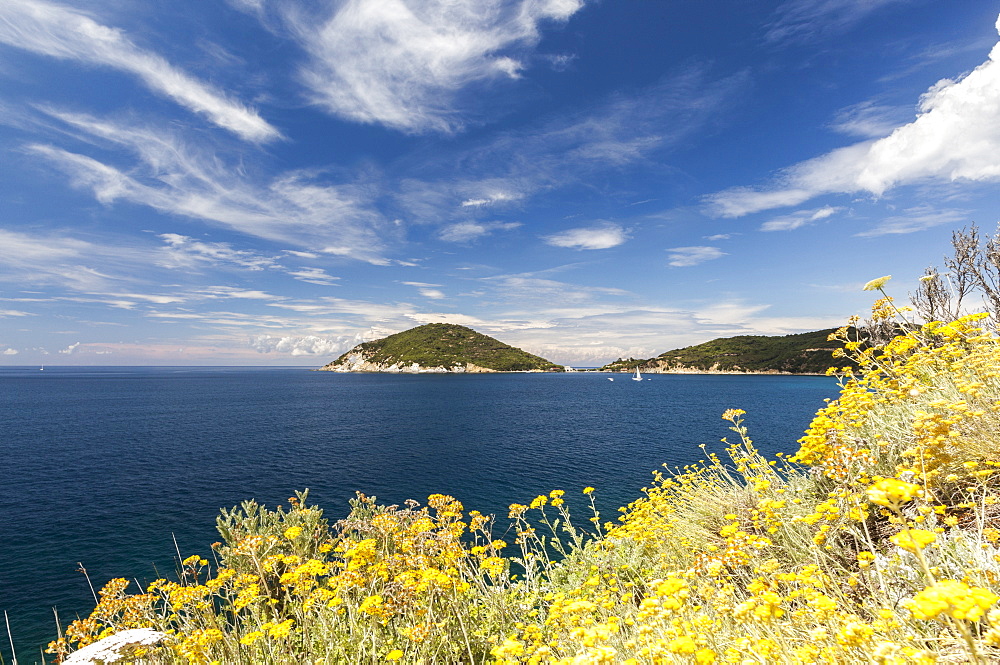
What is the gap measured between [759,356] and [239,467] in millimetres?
178466

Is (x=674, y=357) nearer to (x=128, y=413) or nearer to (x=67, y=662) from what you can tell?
(x=128, y=413)

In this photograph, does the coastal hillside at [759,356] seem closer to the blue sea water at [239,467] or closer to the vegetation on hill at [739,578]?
the blue sea water at [239,467]

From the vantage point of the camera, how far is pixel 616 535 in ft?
21.8

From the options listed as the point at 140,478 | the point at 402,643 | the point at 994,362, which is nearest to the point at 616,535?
the point at 402,643

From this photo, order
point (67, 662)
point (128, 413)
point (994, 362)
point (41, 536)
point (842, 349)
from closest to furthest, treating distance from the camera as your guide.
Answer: point (67, 662) → point (994, 362) → point (842, 349) → point (41, 536) → point (128, 413)

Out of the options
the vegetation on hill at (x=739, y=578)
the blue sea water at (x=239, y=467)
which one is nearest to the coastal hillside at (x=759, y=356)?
the blue sea water at (x=239, y=467)

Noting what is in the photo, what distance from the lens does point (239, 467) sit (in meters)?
30.2

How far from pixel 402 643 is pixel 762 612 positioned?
392cm

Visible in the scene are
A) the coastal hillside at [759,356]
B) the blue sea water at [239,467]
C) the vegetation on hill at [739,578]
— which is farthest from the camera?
the coastal hillside at [759,356]

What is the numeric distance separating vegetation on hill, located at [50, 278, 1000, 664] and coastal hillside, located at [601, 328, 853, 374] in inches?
5948

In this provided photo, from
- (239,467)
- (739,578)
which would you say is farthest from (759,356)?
(739,578)

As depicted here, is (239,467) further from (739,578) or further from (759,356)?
(759,356)

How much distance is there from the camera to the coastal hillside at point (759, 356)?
141 meters

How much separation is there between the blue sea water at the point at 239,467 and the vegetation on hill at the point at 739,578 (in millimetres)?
10282
